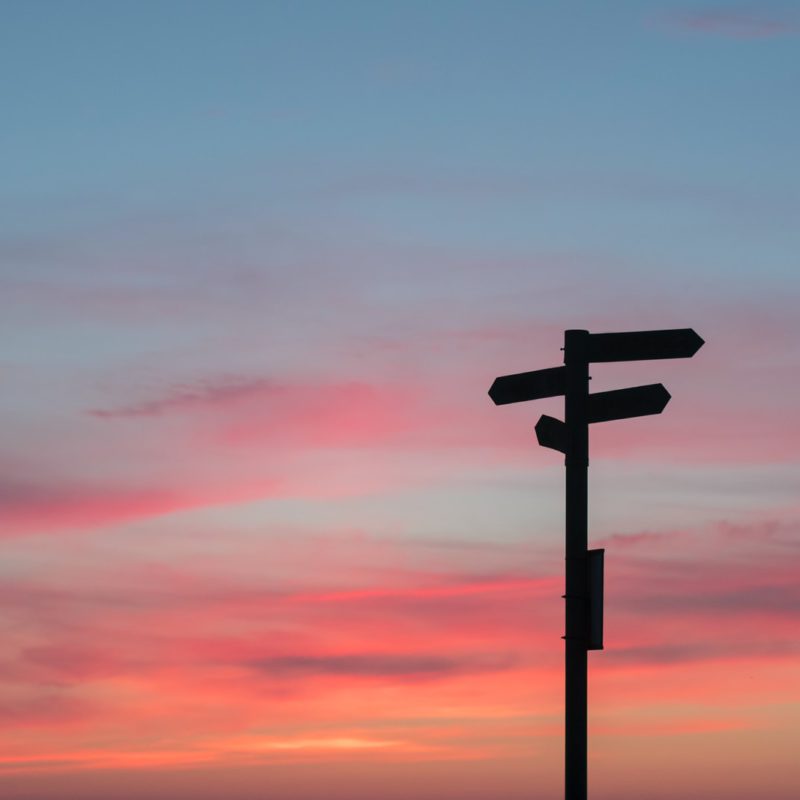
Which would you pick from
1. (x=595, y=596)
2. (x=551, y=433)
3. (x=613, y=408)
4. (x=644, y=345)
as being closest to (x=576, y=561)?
(x=595, y=596)

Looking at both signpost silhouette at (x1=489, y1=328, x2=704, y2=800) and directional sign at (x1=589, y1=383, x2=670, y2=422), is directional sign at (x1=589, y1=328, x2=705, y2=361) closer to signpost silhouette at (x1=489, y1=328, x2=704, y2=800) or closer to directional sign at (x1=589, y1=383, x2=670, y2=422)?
signpost silhouette at (x1=489, y1=328, x2=704, y2=800)

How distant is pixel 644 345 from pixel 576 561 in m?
2.05

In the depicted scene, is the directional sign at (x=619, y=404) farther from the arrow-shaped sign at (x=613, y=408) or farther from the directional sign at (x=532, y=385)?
the directional sign at (x=532, y=385)

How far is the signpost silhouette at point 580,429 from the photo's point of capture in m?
11.1

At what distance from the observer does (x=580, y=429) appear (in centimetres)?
1176

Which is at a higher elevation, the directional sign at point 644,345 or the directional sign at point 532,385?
the directional sign at point 644,345

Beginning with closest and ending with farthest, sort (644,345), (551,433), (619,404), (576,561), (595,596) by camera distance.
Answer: (595,596) < (576,561) < (551,433) < (619,404) < (644,345)

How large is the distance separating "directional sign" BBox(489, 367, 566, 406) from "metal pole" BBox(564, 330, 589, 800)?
0.10m

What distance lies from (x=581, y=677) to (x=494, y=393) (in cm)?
266

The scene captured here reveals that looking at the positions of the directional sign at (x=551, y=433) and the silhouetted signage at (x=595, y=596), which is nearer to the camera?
the silhouetted signage at (x=595, y=596)

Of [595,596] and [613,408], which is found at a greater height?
[613,408]

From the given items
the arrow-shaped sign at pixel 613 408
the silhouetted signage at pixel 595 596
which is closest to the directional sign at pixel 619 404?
the arrow-shaped sign at pixel 613 408

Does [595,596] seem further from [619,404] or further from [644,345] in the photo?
[644,345]

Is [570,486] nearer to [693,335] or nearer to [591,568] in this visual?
[591,568]
